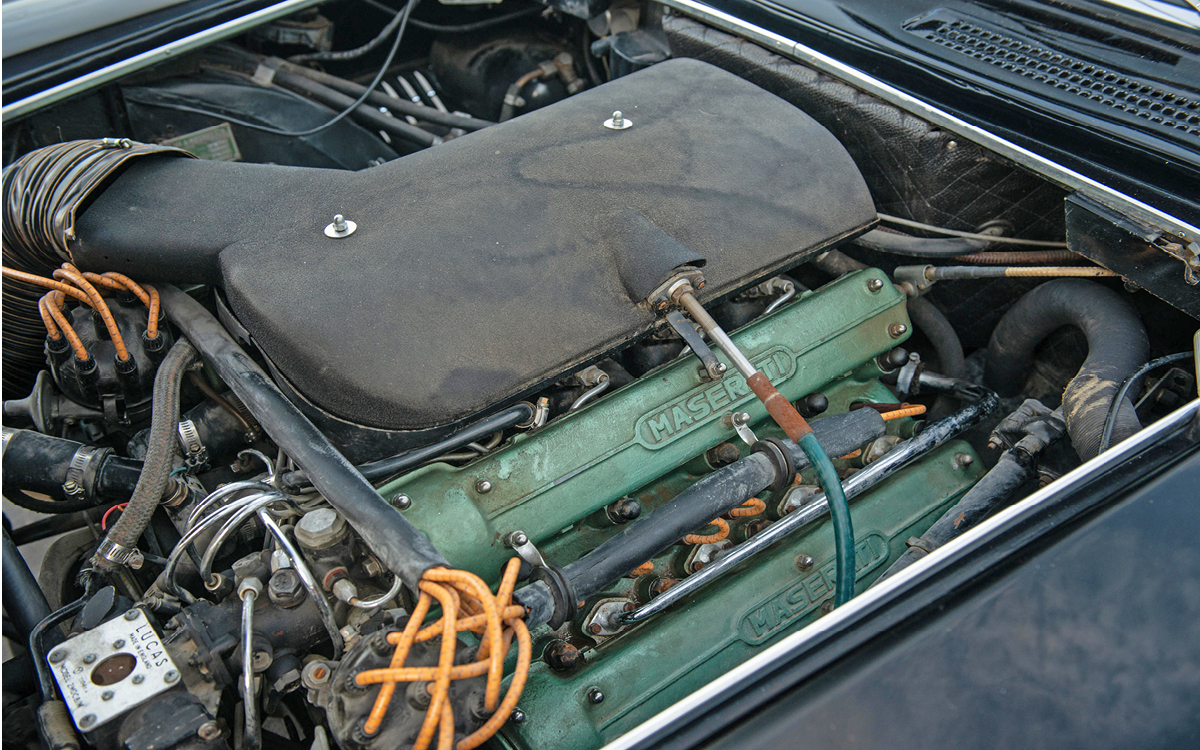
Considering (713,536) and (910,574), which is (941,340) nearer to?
(713,536)

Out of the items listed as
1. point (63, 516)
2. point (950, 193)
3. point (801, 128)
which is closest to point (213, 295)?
point (63, 516)

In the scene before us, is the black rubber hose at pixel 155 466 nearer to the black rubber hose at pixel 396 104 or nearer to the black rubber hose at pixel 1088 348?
the black rubber hose at pixel 396 104

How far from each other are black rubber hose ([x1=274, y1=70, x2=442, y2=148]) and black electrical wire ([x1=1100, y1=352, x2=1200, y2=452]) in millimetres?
1739

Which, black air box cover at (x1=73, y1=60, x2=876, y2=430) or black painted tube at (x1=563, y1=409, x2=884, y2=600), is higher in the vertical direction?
black air box cover at (x1=73, y1=60, x2=876, y2=430)

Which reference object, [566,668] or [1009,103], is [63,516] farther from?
[1009,103]

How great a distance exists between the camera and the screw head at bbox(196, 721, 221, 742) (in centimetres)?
111

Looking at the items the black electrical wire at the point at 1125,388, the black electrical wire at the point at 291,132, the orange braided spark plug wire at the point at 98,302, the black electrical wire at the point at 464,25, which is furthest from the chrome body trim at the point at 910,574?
the black electrical wire at the point at 464,25

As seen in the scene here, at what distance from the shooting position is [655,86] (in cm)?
192

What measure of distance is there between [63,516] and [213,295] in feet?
2.27

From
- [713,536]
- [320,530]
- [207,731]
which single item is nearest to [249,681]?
[207,731]

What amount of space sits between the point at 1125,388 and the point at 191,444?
158cm

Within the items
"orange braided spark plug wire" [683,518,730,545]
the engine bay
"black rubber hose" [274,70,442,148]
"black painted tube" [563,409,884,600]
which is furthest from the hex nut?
"black rubber hose" [274,70,442,148]

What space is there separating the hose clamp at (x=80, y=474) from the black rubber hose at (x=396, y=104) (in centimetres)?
130

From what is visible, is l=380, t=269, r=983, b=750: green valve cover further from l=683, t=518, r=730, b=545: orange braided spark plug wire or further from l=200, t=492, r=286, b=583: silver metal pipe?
l=200, t=492, r=286, b=583: silver metal pipe
